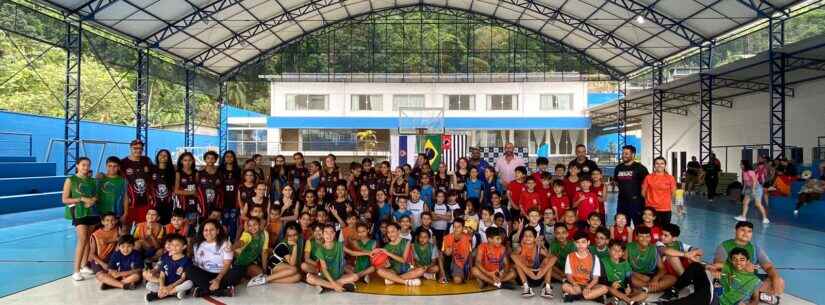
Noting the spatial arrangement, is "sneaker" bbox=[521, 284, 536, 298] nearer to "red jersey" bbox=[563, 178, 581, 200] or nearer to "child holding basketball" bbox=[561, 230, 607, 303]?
"child holding basketball" bbox=[561, 230, 607, 303]

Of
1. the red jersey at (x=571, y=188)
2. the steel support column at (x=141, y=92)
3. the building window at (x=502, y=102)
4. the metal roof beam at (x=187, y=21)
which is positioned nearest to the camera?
the red jersey at (x=571, y=188)

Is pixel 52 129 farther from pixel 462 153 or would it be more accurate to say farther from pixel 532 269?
pixel 532 269

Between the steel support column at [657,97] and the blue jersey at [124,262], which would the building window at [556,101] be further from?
the blue jersey at [124,262]

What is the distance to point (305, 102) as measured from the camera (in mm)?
27281

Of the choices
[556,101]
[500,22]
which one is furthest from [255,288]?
[556,101]

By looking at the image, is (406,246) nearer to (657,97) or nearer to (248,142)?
(657,97)

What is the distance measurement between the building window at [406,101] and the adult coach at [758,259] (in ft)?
72.2

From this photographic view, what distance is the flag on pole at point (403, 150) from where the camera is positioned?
16.1 meters

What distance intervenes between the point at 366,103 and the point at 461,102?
5064 millimetres

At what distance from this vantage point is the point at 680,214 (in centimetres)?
1276

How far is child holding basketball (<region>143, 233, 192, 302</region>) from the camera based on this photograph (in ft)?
16.9

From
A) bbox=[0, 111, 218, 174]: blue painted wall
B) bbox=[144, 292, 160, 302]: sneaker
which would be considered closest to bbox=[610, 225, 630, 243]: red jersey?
bbox=[144, 292, 160, 302]: sneaker

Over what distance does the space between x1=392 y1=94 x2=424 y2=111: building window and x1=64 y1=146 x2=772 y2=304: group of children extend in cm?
1934

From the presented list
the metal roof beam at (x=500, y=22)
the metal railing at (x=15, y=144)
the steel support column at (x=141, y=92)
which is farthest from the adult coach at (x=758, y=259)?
the metal roof beam at (x=500, y=22)
